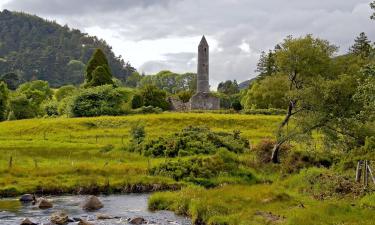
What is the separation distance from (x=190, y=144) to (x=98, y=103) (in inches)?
1682

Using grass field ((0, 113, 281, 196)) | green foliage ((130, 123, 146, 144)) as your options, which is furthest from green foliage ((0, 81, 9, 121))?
green foliage ((130, 123, 146, 144))

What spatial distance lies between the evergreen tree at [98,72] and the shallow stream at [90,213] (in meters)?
71.5

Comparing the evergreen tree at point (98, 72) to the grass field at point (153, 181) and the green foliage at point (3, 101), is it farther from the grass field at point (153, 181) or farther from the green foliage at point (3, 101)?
the grass field at point (153, 181)

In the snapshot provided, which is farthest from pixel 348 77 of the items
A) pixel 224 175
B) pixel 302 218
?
pixel 302 218

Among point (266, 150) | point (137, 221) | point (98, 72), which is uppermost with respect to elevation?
point (98, 72)

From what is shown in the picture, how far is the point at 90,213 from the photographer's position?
110 feet

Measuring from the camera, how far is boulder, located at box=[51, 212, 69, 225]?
30047 millimetres

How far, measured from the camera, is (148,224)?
3030cm

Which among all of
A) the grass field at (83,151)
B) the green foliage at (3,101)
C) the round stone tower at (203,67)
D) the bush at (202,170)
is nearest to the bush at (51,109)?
the green foliage at (3,101)

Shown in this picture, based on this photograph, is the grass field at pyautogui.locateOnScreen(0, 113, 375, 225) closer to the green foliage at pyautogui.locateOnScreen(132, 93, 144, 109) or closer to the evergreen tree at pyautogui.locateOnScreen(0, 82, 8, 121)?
the green foliage at pyautogui.locateOnScreen(132, 93, 144, 109)

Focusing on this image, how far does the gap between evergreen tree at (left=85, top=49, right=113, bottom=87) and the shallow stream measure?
71.5 meters

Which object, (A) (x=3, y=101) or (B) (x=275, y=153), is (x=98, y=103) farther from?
(B) (x=275, y=153)

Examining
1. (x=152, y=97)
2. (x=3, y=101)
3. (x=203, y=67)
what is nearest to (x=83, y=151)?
(x=152, y=97)

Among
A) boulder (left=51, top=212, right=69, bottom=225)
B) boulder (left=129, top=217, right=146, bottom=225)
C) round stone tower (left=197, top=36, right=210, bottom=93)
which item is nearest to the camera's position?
boulder (left=51, top=212, right=69, bottom=225)
